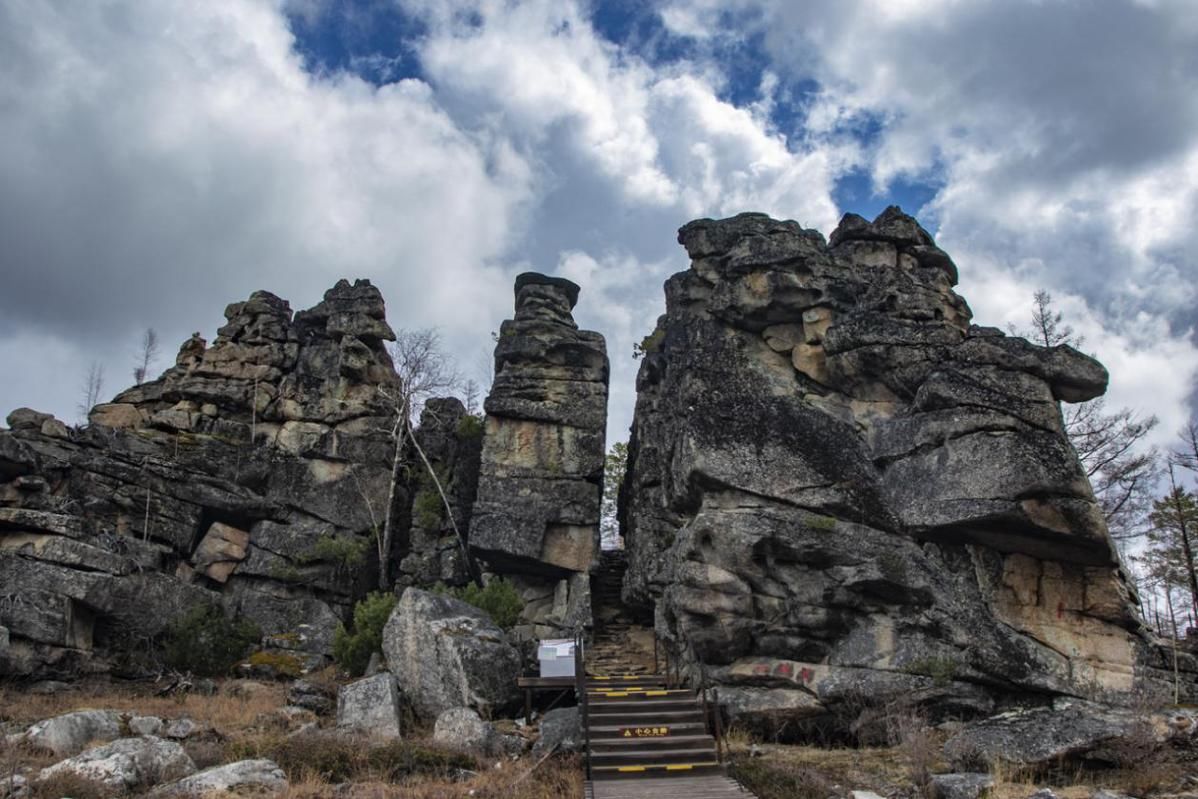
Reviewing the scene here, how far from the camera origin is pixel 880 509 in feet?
66.6

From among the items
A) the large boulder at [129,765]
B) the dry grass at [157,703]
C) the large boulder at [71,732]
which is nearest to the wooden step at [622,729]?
the large boulder at [129,765]

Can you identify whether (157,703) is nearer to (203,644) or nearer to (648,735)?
(203,644)

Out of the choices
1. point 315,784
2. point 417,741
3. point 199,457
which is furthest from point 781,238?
point 199,457

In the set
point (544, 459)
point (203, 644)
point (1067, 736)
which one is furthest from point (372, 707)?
point (1067, 736)

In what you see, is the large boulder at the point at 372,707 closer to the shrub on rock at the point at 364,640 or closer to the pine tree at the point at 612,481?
the shrub on rock at the point at 364,640

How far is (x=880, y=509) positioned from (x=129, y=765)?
16341 mm

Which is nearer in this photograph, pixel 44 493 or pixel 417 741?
pixel 417 741

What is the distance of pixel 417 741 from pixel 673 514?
37.2ft

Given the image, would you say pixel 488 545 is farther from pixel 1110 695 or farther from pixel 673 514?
pixel 1110 695

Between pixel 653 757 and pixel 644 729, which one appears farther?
pixel 644 729

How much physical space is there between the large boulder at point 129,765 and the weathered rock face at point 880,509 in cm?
1010

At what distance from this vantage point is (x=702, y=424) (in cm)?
2250

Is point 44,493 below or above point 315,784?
above

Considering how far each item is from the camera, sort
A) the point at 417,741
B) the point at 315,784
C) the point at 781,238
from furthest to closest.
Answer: the point at 781,238, the point at 417,741, the point at 315,784
